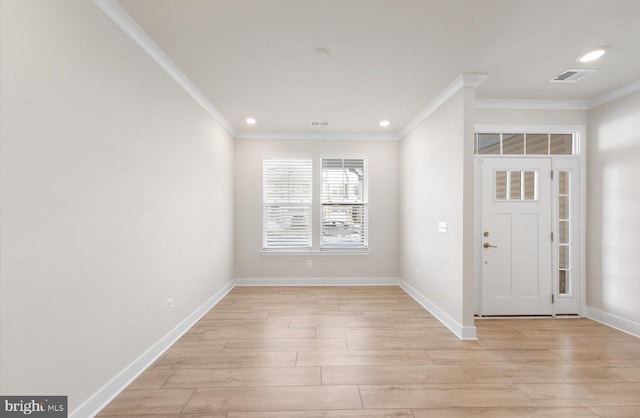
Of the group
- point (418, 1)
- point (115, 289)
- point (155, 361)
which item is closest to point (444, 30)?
point (418, 1)

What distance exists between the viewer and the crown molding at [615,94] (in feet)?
10.6

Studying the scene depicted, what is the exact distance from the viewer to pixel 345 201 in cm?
530

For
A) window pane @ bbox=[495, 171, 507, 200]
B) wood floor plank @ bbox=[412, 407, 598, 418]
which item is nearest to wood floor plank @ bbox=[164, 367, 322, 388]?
wood floor plank @ bbox=[412, 407, 598, 418]

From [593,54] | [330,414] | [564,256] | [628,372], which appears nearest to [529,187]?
[564,256]

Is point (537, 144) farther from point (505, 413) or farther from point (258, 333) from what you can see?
point (258, 333)

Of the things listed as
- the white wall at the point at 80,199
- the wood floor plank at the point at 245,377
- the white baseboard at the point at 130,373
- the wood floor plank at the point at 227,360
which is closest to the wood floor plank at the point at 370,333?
the wood floor plank at the point at 227,360

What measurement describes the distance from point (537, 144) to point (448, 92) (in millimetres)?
1536

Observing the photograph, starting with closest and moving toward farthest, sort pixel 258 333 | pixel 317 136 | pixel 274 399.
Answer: pixel 274 399
pixel 258 333
pixel 317 136

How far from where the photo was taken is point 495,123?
3.74 m

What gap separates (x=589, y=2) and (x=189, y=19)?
282 cm

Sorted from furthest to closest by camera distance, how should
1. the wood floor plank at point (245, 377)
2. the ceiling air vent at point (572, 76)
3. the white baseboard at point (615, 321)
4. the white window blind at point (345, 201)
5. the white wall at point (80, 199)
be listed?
the white window blind at point (345, 201) < the white baseboard at point (615, 321) < the ceiling air vent at point (572, 76) < the wood floor plank at point (245, 377) < the white wall at point (80, 199)

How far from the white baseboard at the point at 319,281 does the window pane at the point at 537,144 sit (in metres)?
2.90

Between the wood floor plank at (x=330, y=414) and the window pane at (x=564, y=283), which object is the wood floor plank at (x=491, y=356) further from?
the window pane at (x=564, y=283)

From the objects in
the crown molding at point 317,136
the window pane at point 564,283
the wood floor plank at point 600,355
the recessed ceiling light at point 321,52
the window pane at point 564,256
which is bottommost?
the wood floor plank at point 600,355
